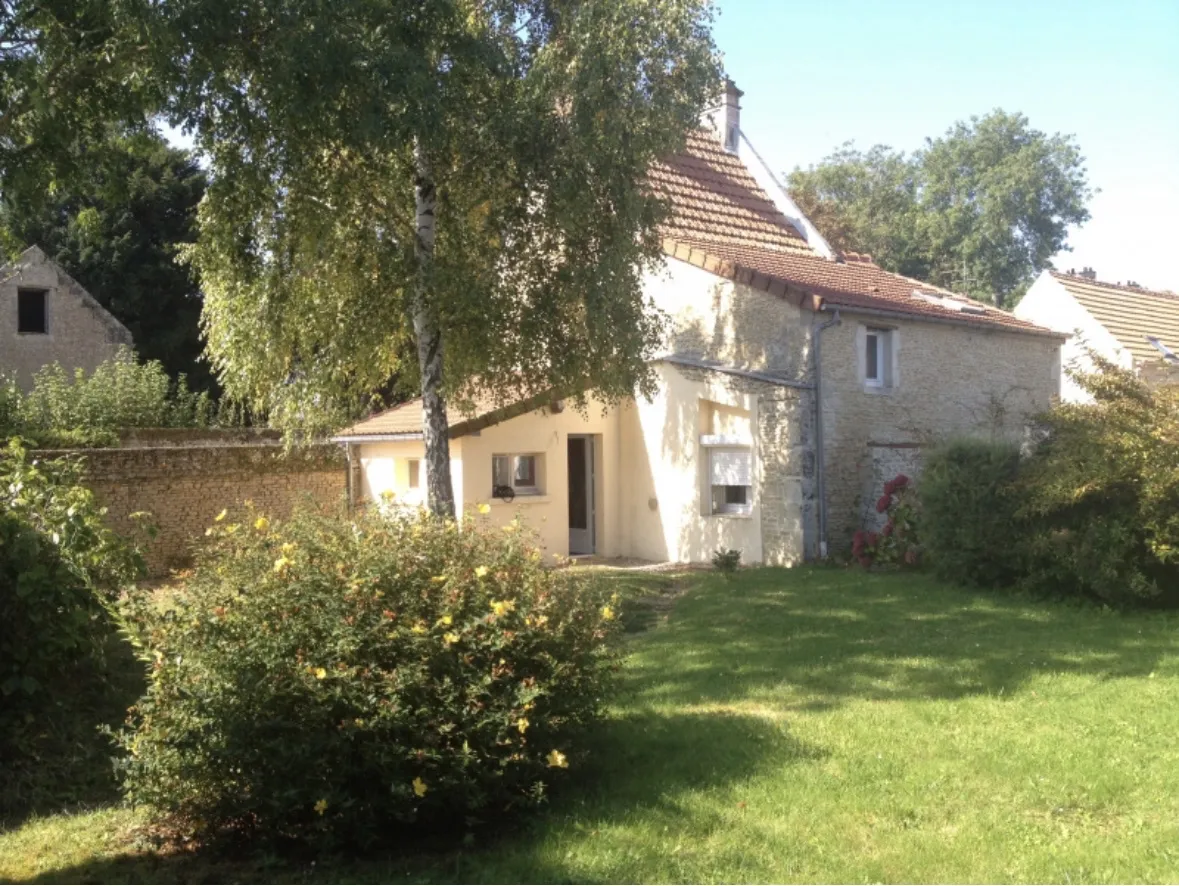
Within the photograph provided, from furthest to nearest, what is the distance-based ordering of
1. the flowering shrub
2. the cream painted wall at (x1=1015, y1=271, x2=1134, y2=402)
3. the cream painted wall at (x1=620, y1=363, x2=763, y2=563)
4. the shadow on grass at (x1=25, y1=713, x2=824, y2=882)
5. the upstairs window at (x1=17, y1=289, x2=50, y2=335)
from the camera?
the upstairs window at (x1=17, y1=289, x2=50, y2=335), the cream painted wall at (x1=1015, y1=271, x2=1134, y2=402), the cream painted wall at (x1=620, y1=363, x2=763, y2=563), the flowering shrub, the shadow on grass at (x1=25, y1=713, x2=824, y2=882)

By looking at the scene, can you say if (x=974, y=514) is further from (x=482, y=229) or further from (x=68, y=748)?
(x=68, y=748)

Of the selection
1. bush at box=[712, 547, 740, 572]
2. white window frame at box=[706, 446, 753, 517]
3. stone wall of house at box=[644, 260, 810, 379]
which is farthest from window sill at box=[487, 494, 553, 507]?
stone wall of house at box=[644, 260, 810, 379]

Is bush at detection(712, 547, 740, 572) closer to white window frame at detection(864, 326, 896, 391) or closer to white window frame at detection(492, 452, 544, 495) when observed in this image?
white window frame at detection(492, 452, 544, 495)

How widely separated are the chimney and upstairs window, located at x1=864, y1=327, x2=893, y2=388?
722 cm

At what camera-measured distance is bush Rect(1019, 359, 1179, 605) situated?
41.0 ft

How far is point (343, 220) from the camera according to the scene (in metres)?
13.8

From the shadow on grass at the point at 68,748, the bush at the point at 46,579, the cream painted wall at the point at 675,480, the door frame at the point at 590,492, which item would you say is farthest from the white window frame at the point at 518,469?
the bush at the point at 46,579

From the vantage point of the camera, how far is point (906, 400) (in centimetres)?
1928

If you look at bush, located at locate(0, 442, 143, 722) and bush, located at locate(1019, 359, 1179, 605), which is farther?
bush, located at locate(1019, 359, 1179, 605)

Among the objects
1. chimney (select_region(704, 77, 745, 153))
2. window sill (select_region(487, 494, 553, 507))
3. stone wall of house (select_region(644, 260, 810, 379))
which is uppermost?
chimney (select_region(704, 77, 745, 153))

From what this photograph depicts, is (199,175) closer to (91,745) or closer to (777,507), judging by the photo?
(777,507)

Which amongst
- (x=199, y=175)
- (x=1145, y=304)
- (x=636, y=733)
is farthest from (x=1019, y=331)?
(x=199, y=175)

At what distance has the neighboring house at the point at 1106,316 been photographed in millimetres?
27047

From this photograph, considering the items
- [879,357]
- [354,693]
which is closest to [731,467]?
[879,357]
